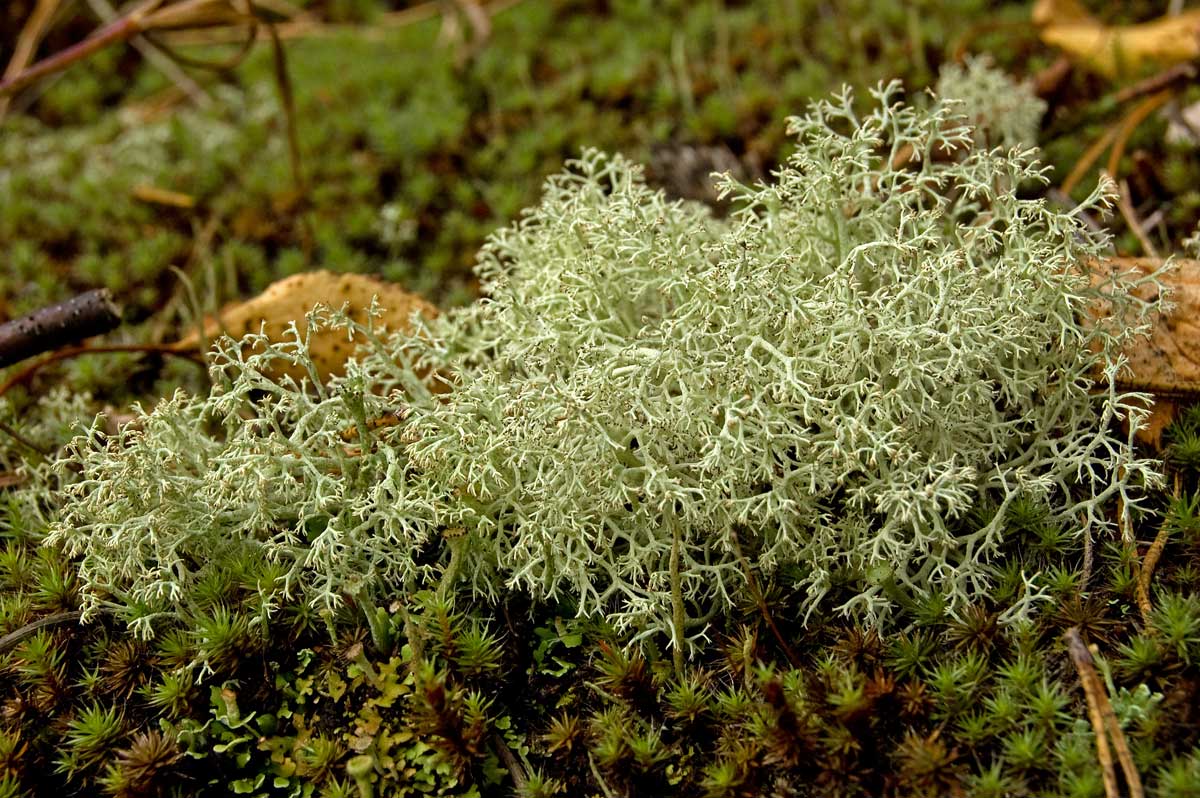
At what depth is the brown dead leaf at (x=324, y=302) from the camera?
285cm

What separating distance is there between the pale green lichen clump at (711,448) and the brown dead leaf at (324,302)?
463 mm

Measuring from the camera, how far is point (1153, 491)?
230 centimetres

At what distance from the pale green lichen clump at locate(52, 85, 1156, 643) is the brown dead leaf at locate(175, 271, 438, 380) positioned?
0.46 meters

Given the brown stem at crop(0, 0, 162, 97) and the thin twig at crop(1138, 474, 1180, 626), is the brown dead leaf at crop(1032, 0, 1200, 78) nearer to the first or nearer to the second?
the thin twig at crop(1138, 474, 1180, 626)

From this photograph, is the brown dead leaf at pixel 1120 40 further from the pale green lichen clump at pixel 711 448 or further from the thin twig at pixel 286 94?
the thin twig at pixel 286 94

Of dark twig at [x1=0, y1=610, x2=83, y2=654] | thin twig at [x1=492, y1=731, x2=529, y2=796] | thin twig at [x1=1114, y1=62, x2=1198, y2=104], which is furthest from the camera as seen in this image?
thin twig at [x1=1114, y1=62, x2=1198, y2=104]

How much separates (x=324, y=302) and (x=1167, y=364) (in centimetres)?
215

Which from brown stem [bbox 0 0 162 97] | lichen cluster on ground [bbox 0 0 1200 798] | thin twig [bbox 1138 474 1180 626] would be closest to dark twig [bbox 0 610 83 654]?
lichen cluster on ground [bbox 0 0 1200 798]

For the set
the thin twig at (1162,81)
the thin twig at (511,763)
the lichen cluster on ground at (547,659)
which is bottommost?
the thin twig at (511,763)

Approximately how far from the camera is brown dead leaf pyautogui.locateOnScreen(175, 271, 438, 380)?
2848 millimetres

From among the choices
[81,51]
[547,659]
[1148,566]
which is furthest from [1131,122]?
[81,51]

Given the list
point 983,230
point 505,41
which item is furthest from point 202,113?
point 983,230

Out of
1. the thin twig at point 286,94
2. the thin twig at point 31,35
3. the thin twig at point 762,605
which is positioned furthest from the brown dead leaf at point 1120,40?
the thin twig at point 31,35

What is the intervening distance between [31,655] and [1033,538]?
7.27 feet
